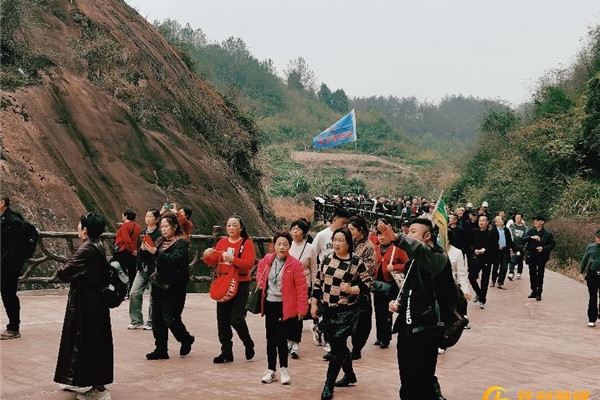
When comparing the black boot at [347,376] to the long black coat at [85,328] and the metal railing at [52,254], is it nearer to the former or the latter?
the long black coat at [85,328]

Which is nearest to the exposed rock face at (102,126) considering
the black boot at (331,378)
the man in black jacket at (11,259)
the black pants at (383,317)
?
the man in black jacket at (11,259)

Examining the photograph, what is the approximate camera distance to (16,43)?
19.6 metres

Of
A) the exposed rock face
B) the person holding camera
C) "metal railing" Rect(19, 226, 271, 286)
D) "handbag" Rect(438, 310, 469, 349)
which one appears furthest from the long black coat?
the exposed rock face

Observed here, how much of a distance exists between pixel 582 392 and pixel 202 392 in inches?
158

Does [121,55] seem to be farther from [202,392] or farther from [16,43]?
[202,392]

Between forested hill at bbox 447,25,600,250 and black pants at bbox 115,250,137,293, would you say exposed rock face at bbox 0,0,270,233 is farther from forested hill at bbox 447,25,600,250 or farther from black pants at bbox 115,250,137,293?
forested hill at bbox 447,25,600,250

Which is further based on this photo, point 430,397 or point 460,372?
point 460,372

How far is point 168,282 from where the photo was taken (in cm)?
830

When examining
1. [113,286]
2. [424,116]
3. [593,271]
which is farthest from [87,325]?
[424,116]

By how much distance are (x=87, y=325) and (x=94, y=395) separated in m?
0.65

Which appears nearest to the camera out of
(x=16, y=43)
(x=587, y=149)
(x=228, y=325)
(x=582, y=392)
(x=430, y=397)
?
(x=430, y=397)

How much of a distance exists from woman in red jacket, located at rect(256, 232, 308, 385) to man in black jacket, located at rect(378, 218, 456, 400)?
1.82 m

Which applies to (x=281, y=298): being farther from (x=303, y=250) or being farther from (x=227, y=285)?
(x=303, y=250)

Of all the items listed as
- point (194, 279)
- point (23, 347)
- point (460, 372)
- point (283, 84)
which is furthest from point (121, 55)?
point (283, 84)
